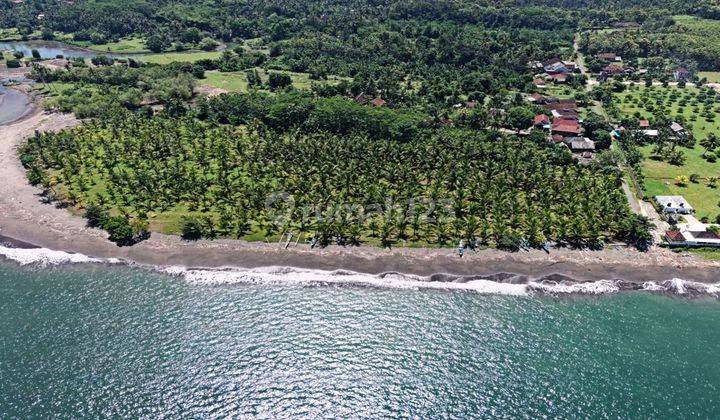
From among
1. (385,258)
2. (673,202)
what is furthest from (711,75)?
(385,258)

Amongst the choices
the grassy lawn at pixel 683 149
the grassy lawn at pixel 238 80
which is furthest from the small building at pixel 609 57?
the grassy lawn at pixel 238 80

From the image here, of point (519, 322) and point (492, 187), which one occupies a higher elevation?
point (492, 187)

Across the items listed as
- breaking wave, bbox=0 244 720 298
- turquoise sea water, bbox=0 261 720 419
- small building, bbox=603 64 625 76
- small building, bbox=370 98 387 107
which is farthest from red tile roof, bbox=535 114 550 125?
turquoise sea water, bbox=0 261 720 419

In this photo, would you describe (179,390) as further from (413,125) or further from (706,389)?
(413,125)

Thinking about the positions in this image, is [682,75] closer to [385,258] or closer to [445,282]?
[445,282]

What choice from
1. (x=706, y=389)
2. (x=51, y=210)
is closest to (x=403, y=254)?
(x=706, y=389)

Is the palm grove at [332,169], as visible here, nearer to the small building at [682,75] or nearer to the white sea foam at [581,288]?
the white sea foam at [581,288]
